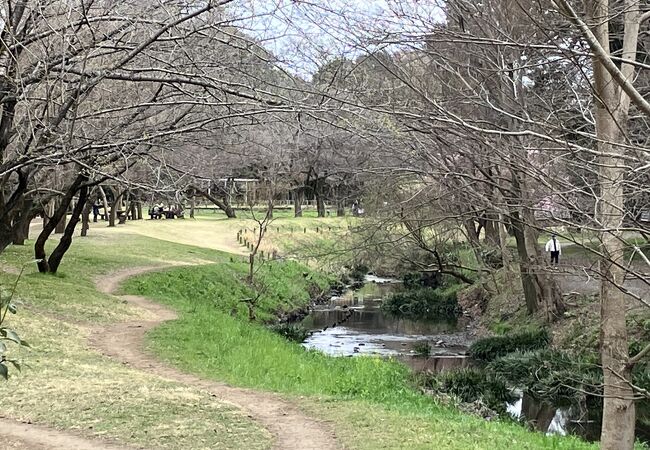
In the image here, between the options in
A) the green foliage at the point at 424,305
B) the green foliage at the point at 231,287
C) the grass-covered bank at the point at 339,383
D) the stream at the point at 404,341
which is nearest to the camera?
the grass-covered bank at the point at 339,383

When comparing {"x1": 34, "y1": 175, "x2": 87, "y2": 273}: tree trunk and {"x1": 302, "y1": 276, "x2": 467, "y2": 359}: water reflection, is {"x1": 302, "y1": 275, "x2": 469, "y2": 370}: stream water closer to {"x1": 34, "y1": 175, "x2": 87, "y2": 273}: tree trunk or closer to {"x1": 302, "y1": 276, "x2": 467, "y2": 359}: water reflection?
{"x1": 302, "y1": 276, "x2": 467, "y2": 359}: water reflection

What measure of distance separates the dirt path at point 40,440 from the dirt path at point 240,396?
67.7 inches

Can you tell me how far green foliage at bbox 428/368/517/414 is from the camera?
13.5 meters

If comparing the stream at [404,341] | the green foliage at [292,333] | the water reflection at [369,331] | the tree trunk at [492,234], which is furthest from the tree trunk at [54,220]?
the tree trunk at [492,234]

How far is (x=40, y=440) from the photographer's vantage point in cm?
696

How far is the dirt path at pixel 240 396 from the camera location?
7.67m

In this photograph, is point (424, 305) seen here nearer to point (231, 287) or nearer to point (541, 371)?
point (231, 287)

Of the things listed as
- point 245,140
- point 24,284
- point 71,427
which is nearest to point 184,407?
point 71,427

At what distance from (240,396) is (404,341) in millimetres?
12237

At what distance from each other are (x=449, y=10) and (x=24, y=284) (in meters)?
13.7

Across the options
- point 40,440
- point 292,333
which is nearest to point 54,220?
point 292,333

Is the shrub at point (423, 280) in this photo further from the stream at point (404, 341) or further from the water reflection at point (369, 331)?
the stream at point (404, 341)

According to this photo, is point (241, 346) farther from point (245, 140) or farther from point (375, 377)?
point (245, 140)

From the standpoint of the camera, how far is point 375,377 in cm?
1318
